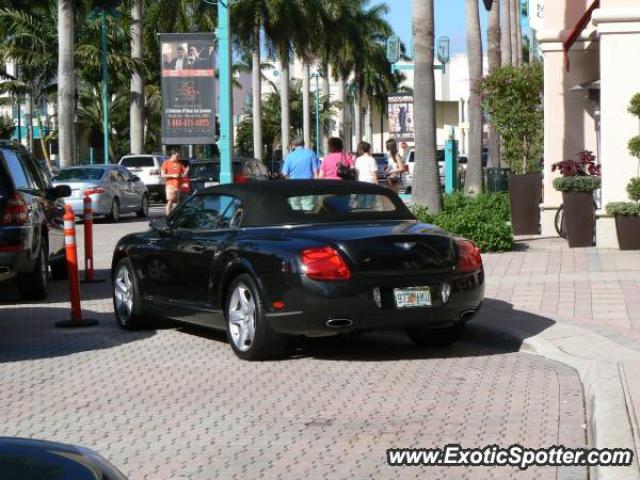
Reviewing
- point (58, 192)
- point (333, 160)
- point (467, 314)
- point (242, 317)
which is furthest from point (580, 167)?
point (242, 317)

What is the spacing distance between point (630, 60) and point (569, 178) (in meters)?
1.95

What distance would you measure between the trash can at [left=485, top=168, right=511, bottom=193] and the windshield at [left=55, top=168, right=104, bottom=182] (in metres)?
9.85

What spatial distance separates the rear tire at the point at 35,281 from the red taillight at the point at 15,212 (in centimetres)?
70

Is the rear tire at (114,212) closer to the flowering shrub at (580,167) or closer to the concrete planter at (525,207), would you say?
the concrete planter at (525,207)

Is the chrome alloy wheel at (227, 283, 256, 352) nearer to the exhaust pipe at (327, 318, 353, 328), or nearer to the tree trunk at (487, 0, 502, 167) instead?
the exhaust pipe at (327, 318, 353, 328)

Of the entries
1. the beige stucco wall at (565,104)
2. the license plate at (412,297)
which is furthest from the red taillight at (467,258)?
the beige stucco wall at (565,104)

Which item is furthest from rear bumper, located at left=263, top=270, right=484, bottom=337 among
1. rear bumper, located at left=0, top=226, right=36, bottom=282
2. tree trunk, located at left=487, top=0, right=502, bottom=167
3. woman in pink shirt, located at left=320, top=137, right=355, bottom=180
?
tree trunk, located at left=487, top=0, right=502, bottom=167

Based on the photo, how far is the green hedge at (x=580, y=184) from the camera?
1955cm

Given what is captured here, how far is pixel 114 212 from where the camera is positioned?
3303 centimetres

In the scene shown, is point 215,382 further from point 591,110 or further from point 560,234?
point 591,110

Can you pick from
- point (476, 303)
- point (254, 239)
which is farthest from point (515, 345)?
point (254, 239)

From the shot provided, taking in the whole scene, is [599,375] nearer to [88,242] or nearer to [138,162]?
[88,242]

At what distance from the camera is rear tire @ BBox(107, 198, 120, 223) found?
108ft

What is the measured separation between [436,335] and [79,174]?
23.2m
